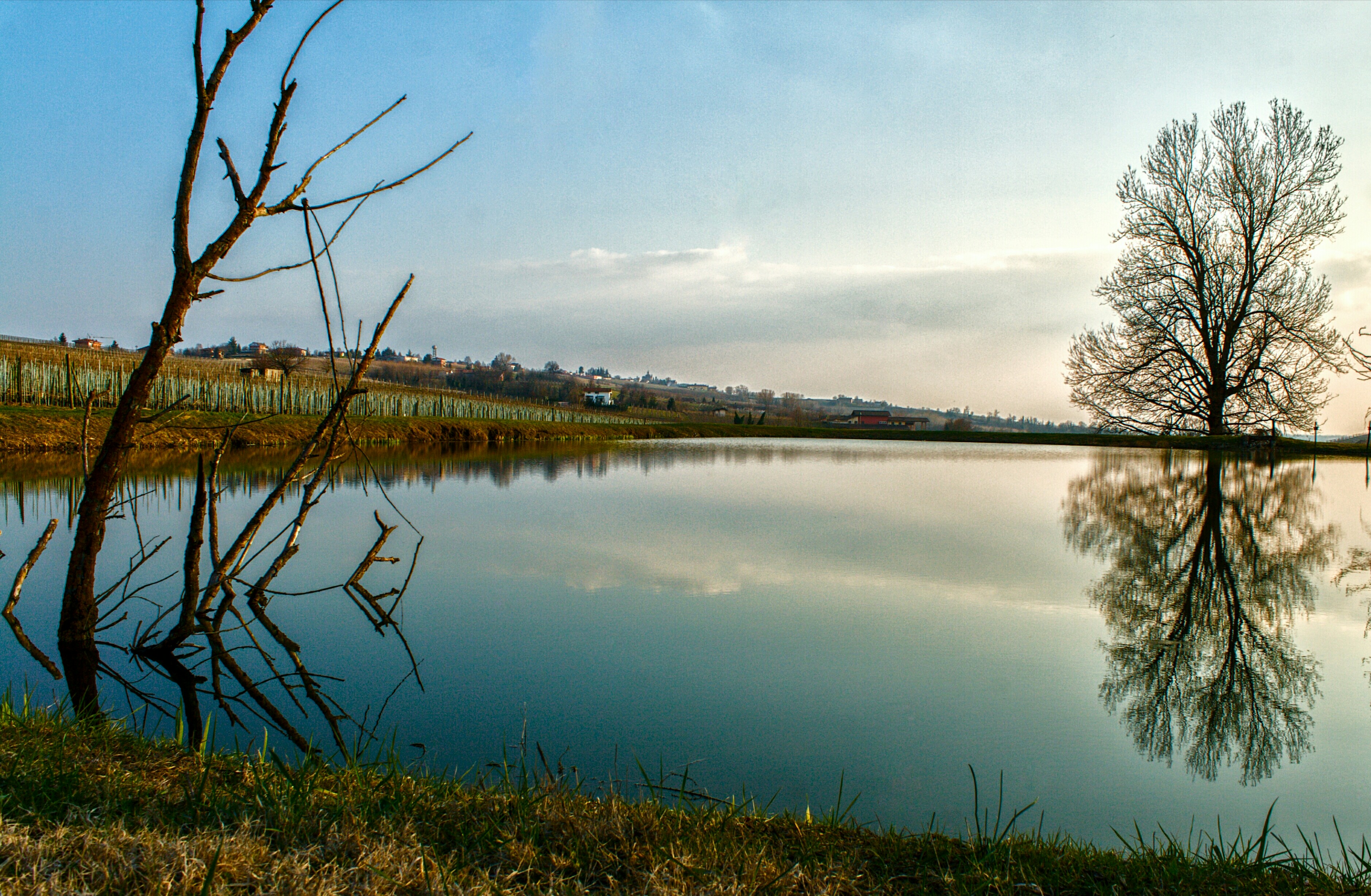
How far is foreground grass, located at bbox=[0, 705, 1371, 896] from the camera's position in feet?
5.18

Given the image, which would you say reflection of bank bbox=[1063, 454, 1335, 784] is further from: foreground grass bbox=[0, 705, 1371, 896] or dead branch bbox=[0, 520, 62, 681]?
dead branch bbox=[0, 520, 62, 681]

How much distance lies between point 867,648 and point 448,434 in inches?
1154

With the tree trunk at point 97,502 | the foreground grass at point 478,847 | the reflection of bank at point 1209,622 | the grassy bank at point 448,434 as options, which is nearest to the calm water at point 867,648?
Result: the reflection of bank at point 1209,622

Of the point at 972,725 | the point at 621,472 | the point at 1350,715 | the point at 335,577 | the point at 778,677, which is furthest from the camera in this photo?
the point at 621,472

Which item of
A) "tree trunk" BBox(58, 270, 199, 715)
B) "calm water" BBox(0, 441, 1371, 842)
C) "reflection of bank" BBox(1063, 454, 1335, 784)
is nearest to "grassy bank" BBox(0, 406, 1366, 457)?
"tree trunk" BBox(58, 270, 199, 715)

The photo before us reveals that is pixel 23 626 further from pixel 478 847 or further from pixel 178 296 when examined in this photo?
pixel 478 847

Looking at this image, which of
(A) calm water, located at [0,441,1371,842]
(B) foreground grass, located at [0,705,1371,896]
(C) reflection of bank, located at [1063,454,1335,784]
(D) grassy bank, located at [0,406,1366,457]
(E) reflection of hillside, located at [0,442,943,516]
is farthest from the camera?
(D) grassy bank, located at [0,406,1366,457]

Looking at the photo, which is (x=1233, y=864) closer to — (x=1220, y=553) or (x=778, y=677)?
(x=778, y=677)

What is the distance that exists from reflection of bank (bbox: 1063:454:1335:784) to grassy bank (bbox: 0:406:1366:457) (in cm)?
438

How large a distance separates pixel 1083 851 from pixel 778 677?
160cm

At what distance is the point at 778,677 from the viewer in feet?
11.2

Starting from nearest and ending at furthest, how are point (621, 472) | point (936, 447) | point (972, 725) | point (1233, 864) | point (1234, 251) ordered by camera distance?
1. point (1233, 864)
2. point (972, 725)
3. point (621, 472)
4. point (1234, 251)
5. point (936, 447)

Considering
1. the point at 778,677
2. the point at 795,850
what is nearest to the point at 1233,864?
the point at 795,850

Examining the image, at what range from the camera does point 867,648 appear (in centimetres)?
386
